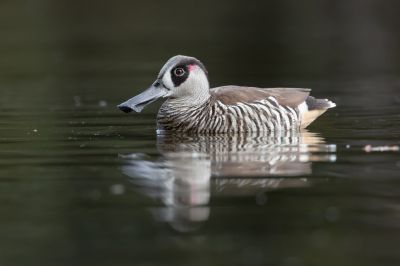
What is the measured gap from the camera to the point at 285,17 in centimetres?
4216

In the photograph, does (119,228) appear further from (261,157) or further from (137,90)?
(137,90)

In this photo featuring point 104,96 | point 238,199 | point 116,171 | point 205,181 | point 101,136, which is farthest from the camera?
point 104,96

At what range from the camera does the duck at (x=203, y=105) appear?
47.6 ft

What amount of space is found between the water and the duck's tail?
0.72 feet

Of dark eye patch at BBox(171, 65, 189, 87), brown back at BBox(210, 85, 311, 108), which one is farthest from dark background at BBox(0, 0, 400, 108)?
dark eye patch at BBox(171, 65, 189, 87)

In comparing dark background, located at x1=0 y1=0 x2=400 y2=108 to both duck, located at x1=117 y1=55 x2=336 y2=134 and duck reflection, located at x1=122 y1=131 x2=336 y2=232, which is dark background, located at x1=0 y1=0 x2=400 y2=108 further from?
duck reflection, located at x1=122 y1=131 x2=336 y2=232

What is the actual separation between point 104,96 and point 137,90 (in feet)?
3.97

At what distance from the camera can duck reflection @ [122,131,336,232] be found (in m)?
9.68

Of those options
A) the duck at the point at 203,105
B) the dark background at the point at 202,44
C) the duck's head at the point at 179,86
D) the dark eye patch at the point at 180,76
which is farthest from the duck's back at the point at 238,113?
the dark background at the point at 202,44

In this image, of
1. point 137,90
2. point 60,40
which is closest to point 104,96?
point 137,90

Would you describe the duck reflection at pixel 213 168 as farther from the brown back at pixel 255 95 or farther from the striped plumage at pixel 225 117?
the brown back at pixel 255 95

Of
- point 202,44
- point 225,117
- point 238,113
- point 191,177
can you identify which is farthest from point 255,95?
point 202,44

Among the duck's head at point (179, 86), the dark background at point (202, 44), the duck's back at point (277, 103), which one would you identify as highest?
the dark background at point (202, 44)

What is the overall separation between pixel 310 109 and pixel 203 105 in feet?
5.16
